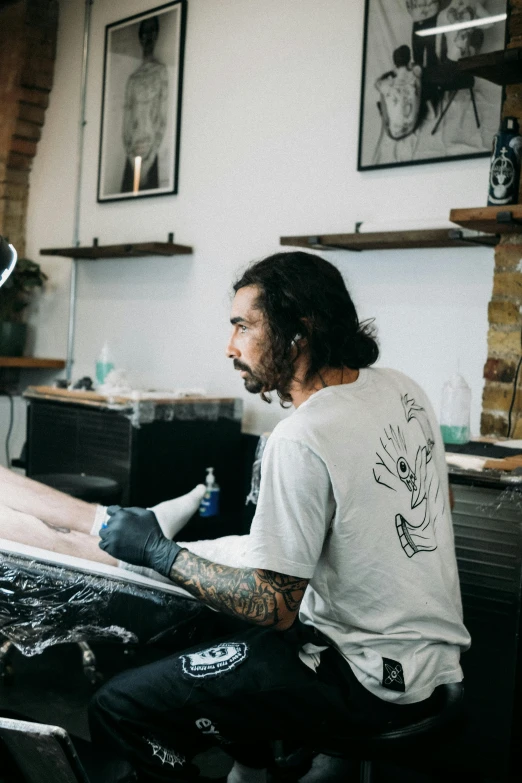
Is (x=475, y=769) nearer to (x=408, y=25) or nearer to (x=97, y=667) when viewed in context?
(x=97, y=667)

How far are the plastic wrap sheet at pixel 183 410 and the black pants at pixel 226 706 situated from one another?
2.06 m

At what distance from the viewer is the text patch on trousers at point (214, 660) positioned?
1228mm

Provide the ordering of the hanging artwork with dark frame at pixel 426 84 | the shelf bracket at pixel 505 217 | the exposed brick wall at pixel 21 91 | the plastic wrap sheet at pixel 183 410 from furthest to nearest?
the exposed brick wall at pixel 21 91, the plastic wrap sheet at pixel 183 410, the hanging artwork with dark frame at pixel 426 84, the shelf bracket at pixel 505 217

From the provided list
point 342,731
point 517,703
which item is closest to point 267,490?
point 342,731

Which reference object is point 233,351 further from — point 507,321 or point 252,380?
point 507,321

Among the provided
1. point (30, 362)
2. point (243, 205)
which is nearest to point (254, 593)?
point (243, 205)

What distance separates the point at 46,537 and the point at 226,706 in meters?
0.86

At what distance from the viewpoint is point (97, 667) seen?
98.5 inches

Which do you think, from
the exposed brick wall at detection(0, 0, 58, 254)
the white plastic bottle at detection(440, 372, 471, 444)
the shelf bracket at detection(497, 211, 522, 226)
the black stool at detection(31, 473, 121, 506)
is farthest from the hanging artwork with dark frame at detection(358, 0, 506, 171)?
the exposed brick wall at detection(0, 0, 58, 254)

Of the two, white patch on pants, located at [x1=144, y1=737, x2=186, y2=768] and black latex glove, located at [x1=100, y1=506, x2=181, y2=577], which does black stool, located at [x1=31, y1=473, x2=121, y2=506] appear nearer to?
black latex glove, located at [x1=100, y1=506, x2=181, y2=577]

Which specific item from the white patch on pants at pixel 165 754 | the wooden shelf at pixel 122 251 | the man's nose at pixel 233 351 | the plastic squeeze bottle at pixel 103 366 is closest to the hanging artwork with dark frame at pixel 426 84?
the wooden shelf at pixel 122 251

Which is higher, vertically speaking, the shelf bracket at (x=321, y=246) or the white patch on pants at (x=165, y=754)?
the shelf bracket at (x=321, y=246)

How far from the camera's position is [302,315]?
4.64 feet

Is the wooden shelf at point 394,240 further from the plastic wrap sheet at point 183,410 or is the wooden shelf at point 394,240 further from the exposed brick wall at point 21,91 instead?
the exposed brick wall at point 21,91
